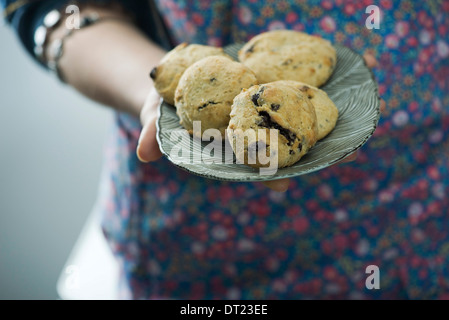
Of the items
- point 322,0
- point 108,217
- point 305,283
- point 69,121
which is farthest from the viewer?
point 69,121

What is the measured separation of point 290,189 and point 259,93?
387 mm

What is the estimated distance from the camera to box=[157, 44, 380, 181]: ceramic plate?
542 mm

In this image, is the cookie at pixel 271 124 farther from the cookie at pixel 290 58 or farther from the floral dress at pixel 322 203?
the floral dress at pixel 322 203

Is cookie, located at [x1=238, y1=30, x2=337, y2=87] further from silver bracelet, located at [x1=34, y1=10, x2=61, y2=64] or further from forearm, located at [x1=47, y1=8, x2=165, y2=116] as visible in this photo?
silver bracelet, located at [x1=34, y1=10, x2=61, y2=64]

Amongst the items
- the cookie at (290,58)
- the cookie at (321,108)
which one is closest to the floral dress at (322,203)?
the cookie at (290,58)

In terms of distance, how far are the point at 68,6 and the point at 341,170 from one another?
0.68 m

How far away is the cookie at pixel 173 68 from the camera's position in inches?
28.0

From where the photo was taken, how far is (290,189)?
0.94m

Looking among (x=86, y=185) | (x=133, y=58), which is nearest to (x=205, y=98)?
(x=133, y=58)

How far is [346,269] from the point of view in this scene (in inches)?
38.6

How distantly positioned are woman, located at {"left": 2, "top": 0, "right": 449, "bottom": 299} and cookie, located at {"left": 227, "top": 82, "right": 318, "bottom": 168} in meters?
0.33

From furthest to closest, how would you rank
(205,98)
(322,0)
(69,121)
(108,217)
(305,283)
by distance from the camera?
(69,121)
(108,217)
(305,283)
(322,0)
(205,98)

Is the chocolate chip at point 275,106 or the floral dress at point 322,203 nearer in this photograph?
the chocolate chip at point 275,106

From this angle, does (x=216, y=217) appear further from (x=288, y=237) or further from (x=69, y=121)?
(x=69, y=121)
